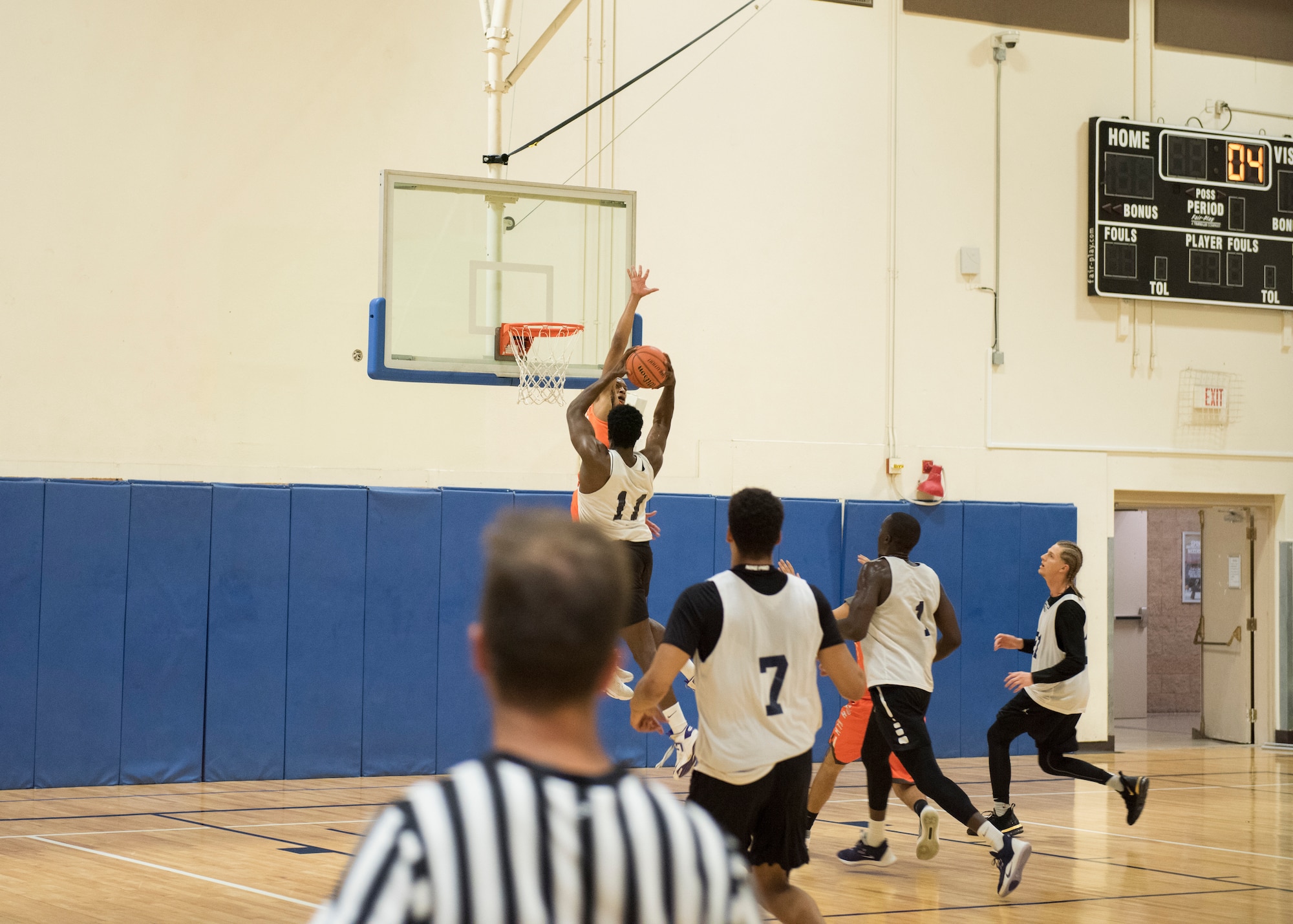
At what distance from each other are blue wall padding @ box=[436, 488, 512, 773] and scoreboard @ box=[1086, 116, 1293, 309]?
649cm

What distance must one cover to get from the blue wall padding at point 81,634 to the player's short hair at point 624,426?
4.95m

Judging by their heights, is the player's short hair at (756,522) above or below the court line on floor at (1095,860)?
above

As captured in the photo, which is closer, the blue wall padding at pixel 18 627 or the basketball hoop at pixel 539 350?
the basketball hoop at pixel 539 350

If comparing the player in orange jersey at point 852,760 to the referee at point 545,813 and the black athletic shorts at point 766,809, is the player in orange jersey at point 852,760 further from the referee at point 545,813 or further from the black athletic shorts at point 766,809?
the referee at point 545,813

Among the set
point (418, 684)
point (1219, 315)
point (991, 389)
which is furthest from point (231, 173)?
point (1219, 315)

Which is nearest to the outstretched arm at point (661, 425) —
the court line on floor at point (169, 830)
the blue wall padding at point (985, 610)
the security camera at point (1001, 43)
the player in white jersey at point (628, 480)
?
the player in white jersey at point (628, 480)

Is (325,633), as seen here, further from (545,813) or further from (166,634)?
(545,813)

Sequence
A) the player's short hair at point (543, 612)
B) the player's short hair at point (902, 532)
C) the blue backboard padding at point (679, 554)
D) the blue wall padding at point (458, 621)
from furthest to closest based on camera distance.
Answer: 1. the blue backboard padding at point (679, 554)
2. the blue wall padding at point (458, 621)
3. the player's short hair at point (902, 532)
4. the player's short hair at point (543, 612)

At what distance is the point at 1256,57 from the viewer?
13.7 meters

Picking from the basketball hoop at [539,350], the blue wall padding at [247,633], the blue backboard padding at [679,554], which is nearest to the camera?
the basketball hoop at [539,350]

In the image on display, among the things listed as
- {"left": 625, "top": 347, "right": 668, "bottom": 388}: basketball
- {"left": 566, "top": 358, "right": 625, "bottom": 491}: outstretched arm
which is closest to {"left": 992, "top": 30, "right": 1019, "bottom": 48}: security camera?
{"left": 625, "top": 347, "right": 668, "bottom": 388}: basketball

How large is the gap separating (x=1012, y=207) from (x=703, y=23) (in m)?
3.50

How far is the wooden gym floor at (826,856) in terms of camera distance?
6043 millimetres

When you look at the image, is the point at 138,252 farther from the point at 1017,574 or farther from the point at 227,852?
the point at 1017,574
